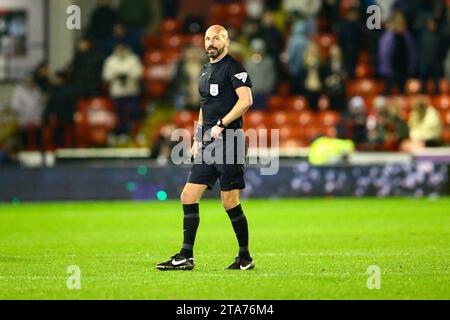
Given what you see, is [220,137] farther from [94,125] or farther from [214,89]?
[94,125]

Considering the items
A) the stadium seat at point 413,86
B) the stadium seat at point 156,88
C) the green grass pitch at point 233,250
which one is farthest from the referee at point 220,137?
the stadium seat at point 156,88

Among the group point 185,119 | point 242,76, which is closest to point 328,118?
point 185,119

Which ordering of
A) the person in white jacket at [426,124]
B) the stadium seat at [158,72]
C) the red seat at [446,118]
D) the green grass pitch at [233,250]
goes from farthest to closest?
the stadium seat at [158,72]
the red seat at [446,118]
the person in white jacket at [426,124]
the green grass pitch at [233,250]

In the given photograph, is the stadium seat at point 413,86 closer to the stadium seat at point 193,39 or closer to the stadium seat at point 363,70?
the stadium seat at point 363,70

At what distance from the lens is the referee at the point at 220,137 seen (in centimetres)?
1093

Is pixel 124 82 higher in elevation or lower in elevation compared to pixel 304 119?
higher

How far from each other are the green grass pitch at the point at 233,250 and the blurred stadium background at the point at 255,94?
25.2 inches

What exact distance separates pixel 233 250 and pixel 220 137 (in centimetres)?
276

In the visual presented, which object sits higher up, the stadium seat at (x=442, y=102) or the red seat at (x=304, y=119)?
the stadium seat at (x=442, y=102)

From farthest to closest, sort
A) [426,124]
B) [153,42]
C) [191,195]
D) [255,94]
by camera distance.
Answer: [153,42] < [255,94] < [426,124] < [191,195]

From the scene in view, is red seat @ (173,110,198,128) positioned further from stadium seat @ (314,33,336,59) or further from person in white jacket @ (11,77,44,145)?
stadium seat @ (314,33,336,59)

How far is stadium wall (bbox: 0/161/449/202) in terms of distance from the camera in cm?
2272

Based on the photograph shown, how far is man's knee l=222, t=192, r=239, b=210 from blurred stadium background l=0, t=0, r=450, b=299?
11.4 feet

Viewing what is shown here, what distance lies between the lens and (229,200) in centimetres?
1107
